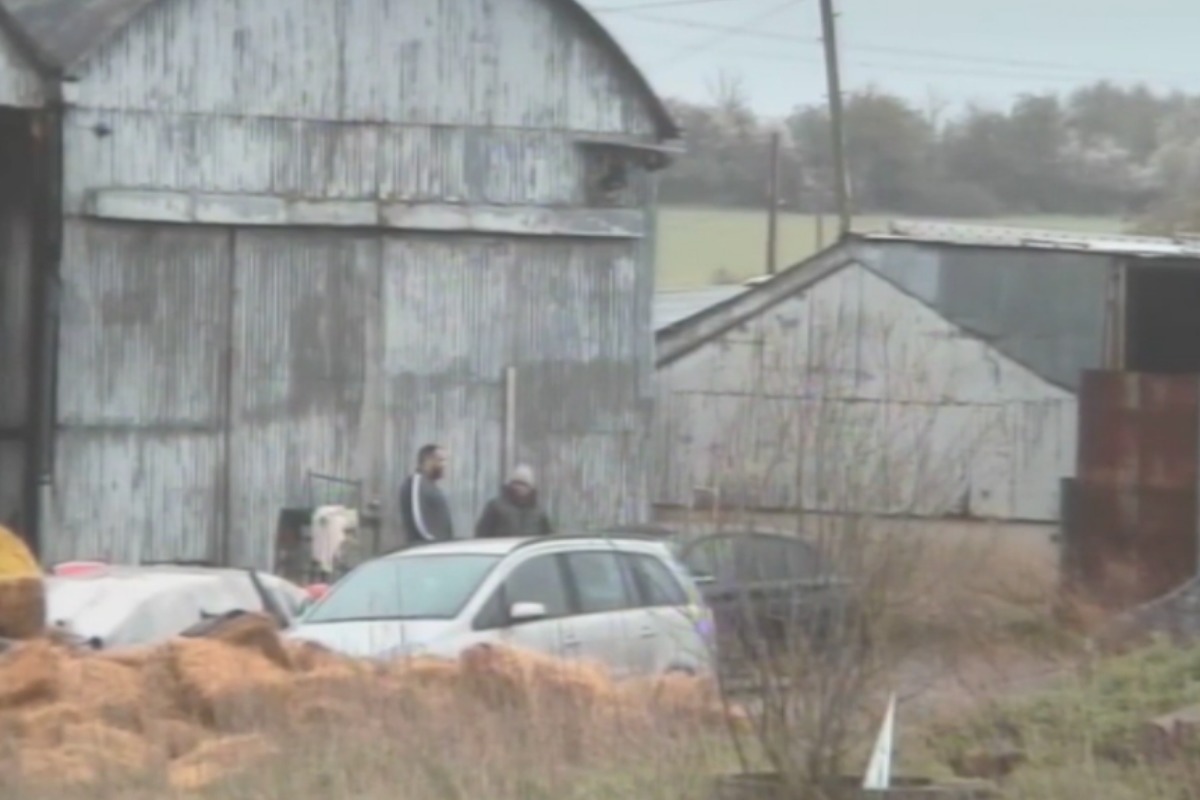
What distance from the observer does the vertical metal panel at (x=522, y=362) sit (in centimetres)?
3050

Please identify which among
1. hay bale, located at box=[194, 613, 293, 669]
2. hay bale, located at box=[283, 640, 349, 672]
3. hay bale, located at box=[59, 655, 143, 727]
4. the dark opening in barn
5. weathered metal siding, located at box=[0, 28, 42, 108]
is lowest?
hay bale, located at box=[59, 655, 143, 727]

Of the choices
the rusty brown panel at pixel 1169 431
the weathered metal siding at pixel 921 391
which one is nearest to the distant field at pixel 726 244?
the weathered metal siding at pixel 921 391

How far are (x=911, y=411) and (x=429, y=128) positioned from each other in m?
15.9

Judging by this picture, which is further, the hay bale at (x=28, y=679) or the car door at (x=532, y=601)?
the car door at (x=532, y=601)

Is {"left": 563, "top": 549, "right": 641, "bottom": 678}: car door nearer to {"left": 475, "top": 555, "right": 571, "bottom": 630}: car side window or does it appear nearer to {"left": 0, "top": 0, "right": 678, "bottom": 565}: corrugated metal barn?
{"left": 475, "top": 555, "right": 571, "bottom": 630}: car side window

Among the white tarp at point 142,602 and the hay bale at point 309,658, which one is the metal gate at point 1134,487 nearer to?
the white tarp at point 142,602

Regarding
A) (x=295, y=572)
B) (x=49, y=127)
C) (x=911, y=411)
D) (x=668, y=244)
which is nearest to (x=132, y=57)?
(x=49, y=127)

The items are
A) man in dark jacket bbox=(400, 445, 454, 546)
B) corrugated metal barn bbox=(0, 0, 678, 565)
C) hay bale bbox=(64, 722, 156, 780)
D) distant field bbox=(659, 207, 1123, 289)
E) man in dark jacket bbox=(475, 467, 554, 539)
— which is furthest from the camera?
distant field bbox=(659, 207, 1123, 289)

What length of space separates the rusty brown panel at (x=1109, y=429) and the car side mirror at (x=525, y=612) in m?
12.5

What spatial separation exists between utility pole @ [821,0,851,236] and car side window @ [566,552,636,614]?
947 inches

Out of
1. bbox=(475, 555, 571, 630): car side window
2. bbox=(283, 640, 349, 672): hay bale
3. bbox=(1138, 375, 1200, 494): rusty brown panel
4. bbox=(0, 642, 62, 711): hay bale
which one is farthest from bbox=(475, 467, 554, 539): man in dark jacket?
bbox=(0, 642, 62, 711): hay bale

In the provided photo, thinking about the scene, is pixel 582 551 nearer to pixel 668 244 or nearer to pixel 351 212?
pixel 351 212

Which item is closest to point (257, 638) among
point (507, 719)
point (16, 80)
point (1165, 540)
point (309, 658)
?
point (309, 658)

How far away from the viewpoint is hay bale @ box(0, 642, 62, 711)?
14.6 m
